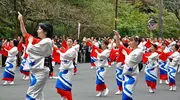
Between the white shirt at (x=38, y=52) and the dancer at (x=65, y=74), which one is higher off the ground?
the white shirt at (x=38, y=52)

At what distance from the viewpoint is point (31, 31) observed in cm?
3023

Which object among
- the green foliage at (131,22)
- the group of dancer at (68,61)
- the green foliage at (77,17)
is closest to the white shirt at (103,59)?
the group of dancer at (68,61)

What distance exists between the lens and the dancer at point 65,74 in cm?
995

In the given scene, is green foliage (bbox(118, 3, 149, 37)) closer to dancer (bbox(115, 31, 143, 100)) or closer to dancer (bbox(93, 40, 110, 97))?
dancer (bbox(93, 40, 110, 97))

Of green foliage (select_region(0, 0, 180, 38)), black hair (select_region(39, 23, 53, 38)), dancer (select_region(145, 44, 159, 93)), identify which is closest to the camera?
black hair (select_region(39, 23, 53, 38))

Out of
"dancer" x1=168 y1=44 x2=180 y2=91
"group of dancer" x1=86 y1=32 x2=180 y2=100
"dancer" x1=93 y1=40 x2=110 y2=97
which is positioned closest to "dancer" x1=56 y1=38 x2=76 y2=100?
"group of dancer" x1=86 y1=32 x2=180 y2=100

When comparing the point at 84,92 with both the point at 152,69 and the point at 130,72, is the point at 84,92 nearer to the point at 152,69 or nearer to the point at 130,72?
the point at 152,69

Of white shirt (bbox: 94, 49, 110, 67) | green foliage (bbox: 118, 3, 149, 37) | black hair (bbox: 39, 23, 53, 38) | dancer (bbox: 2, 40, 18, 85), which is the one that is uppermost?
black hair (bbox: 39, 23, 53, 38)

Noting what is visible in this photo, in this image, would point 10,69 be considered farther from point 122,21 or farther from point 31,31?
point 122,21

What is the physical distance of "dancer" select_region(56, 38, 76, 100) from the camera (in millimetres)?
9945

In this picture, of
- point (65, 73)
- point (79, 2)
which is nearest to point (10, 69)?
point (65, 73)

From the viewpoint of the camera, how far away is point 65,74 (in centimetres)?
1025

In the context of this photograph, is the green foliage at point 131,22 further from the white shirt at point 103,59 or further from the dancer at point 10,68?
the white shirt at point 103,59

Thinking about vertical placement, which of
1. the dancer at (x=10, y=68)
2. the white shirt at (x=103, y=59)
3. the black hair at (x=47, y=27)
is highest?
the black hair at (x=47, y=27)
